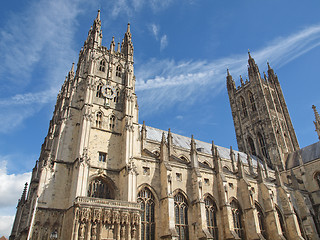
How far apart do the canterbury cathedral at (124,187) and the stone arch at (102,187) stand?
0.30ft

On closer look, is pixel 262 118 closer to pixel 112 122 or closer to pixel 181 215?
pixel 181 215

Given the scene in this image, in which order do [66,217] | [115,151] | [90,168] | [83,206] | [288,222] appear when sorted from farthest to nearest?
[288,222], [115,151], [90,168], [66,217], [83,206]

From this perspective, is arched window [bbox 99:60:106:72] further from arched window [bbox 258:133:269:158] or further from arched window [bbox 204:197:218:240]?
arched window [bbox 258:133:269:158]

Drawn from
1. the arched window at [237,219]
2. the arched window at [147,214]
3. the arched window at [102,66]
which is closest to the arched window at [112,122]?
the arched window at [102,66]

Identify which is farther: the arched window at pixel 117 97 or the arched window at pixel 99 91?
the arched window at pixel 117 97

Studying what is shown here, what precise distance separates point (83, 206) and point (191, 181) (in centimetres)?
1230

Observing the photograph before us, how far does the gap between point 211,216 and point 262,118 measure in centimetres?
3295

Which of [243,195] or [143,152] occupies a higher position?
[143,152]

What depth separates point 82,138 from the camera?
78.8ft

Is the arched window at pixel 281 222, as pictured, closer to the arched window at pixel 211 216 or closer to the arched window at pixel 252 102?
the arched window at pixel 211 216

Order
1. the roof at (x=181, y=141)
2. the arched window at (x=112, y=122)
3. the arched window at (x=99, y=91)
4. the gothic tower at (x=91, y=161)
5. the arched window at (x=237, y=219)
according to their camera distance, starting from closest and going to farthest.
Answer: the gothic tower at (x=91, y=161) → the arched window at (x=112, y=122) → the arched window at (x=99, y=91) → the arched window at (x=237, y=219) → the roof at (x=181, y=141)

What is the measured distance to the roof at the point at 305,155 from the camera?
45175 millimetres

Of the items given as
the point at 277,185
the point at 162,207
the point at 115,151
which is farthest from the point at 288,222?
the point at 115,151

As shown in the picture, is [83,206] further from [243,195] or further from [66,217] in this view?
[243,195]
